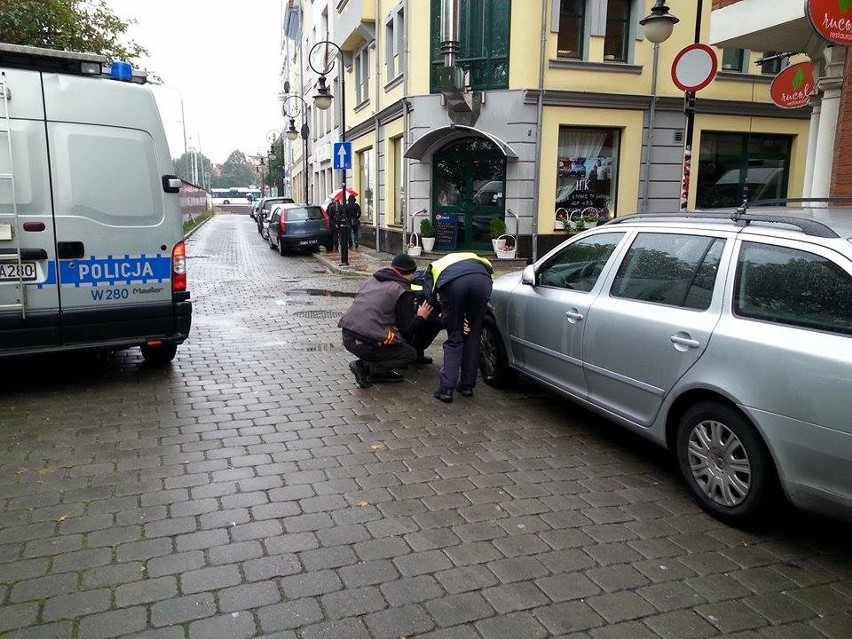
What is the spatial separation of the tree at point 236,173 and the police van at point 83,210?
142685 millimetres

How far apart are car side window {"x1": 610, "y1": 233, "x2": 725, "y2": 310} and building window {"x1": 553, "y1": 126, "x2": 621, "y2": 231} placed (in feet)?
42.0

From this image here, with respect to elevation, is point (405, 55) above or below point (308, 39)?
below

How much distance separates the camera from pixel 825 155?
9.38 meters

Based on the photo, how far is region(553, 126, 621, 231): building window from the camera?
1739 centimetres

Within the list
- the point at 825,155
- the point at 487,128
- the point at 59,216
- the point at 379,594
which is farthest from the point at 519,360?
the point at 487,128

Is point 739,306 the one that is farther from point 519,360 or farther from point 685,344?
point 519,360

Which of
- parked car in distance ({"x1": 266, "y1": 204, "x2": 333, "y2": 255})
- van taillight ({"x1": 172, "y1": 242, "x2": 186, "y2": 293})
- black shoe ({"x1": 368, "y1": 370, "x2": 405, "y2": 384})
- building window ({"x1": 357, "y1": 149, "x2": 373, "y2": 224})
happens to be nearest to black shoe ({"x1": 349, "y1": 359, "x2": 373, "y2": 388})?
black shoe ({"x1": 368, "y1": 370, "x2": 405, "y2": 384})

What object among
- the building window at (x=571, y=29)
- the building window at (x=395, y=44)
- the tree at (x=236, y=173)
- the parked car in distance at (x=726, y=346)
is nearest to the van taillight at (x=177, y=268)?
the parked car in distance at (x=726, y=346)

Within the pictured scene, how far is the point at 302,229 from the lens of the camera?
21609mm

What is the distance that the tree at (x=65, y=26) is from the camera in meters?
13.9

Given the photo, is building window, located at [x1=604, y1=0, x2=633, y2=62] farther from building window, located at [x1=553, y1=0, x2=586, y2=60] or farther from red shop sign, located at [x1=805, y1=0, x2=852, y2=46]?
red shop sign, located at [x1=805, y1=0, x2=852, y2=46]

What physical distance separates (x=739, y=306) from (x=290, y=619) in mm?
2810

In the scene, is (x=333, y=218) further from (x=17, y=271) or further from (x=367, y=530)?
(x=367, y=530)

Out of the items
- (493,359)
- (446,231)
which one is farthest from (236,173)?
(493,359)
